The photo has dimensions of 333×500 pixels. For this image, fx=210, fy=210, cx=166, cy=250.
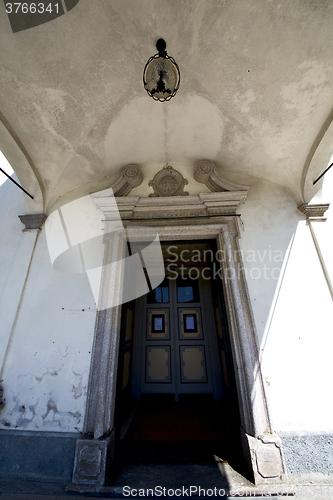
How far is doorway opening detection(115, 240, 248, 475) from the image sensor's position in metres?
2.71

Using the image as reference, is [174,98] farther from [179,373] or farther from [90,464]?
[179,373]

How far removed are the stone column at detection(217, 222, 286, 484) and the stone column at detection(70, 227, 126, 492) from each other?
1503mm

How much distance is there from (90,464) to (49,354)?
1.25 metres

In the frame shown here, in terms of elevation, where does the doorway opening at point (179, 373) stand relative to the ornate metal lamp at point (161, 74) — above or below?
below

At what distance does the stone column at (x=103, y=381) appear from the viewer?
2176 mm

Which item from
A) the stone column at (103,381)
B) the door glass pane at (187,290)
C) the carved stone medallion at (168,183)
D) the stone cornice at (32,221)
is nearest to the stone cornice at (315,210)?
the carved stone medallion at (168,183)

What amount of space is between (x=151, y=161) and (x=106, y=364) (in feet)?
10.3

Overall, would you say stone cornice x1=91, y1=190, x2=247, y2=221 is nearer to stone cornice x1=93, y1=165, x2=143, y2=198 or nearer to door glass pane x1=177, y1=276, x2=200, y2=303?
stone cornice x1=93, y1=165, x2=143, y2=198

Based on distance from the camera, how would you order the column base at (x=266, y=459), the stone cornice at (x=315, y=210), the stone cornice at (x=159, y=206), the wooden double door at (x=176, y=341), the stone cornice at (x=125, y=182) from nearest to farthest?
1. the column base at (x=266, y=459)
2. the stone cornice at (x=315, y=210)
3. the stone cornice at (x=159, y=206)
4. the stone cornice at (x=125, y=182)
5. the wooden double door at (x=176, y=341)

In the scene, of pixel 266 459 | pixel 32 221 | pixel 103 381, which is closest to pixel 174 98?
pixel 32 221

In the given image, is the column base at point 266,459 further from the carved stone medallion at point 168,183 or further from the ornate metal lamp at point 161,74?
the ornate metal lamp at point 161,74

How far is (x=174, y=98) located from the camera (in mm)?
2902

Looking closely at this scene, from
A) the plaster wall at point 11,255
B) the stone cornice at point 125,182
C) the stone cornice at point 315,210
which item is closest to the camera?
the plaster wall at point 11,255

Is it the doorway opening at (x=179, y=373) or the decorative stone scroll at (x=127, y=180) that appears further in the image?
the decorative stone scroll at (x=127, y=180)
